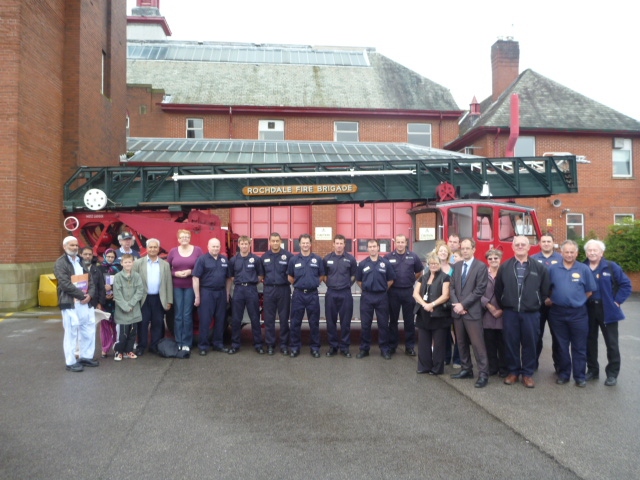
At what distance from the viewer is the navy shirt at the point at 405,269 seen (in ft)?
27.0

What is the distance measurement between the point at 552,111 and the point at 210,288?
2124 cm

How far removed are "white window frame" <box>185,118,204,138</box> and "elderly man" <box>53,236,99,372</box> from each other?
62.4ft

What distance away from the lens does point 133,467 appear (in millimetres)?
4066

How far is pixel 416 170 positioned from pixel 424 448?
299 inches

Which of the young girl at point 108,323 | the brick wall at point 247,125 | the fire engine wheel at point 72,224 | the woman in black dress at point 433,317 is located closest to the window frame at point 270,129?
the brick wall at point 247,125

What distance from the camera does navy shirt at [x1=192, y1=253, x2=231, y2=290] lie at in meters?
8.13

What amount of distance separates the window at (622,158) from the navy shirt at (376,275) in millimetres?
19883

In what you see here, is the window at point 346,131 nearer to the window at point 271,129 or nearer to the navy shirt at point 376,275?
the window at point 271,129

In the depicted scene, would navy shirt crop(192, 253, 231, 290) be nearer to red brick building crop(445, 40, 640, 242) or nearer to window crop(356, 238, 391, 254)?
window crop(356, 238, 391, 254)

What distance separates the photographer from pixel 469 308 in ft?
22.0

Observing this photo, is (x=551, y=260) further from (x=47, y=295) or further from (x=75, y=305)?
(x=47, y=295)

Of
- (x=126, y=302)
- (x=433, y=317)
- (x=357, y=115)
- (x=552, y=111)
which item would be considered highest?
(x=357, y=115)

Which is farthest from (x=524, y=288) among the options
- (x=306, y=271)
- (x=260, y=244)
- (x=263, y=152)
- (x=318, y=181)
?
(x=263, y=152)

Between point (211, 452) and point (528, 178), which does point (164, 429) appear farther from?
point (528, 178)
